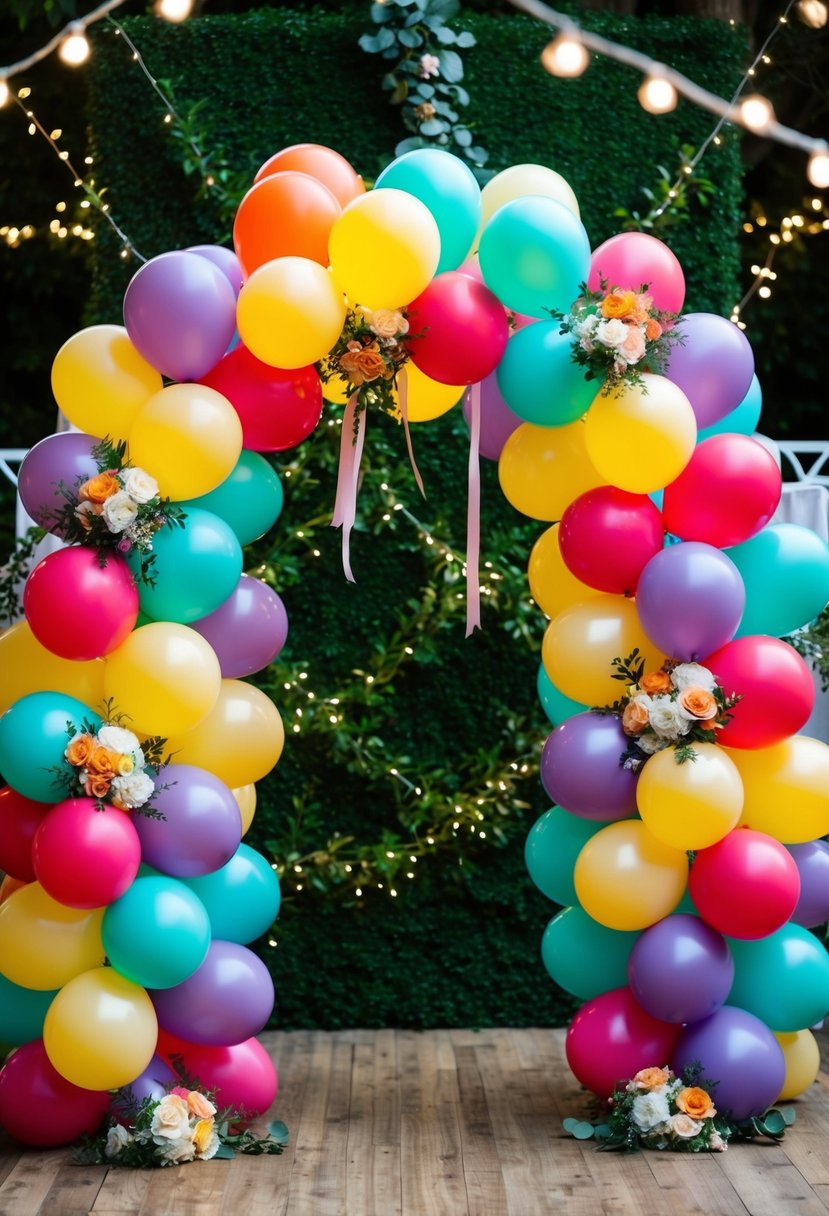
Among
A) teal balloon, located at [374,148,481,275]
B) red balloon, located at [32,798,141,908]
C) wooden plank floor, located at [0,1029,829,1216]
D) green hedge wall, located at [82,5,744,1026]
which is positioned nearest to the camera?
wooden plank floor, located at [0,1029,829,1216]

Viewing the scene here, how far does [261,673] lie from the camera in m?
4.21

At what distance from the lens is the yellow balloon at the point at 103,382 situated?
10.1 feet

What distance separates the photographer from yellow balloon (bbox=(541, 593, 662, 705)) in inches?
124

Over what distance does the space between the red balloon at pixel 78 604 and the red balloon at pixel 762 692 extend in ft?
4.16

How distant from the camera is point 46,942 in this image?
2.96m

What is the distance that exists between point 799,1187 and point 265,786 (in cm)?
194

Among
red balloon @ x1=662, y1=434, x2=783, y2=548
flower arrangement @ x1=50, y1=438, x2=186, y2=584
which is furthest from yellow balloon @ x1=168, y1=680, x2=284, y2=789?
red balloon @ x1=662, y1=434, x2=783, y2=548

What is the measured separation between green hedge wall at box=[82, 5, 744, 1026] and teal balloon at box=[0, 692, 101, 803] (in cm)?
123

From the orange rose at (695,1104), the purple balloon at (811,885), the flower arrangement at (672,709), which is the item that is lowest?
the orange rose at (695,1104)

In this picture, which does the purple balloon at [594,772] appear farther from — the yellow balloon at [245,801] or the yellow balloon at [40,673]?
the yellow balloon at [40,673]

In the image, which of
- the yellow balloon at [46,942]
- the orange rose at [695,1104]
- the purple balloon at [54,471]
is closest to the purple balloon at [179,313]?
the purple balloon at [54,471]

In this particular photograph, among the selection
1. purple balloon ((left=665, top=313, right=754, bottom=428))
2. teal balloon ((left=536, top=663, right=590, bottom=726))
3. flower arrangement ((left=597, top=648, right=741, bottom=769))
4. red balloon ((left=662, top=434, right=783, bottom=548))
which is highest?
purple balloon ((left=665, top=313, right=754, bottom=428))

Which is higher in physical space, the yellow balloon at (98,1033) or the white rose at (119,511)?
the white rose at (119,511)

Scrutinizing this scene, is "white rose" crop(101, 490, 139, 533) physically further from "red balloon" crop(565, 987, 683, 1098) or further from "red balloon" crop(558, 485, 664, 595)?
"red balloon" crop(565, 987, 683, 1098)
